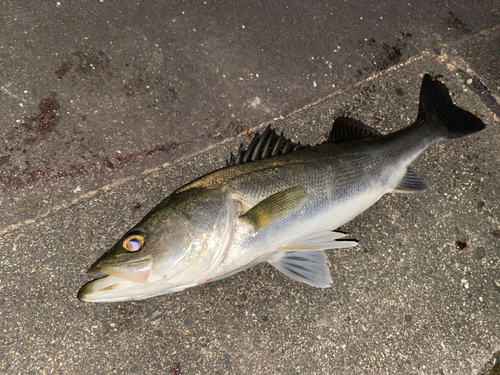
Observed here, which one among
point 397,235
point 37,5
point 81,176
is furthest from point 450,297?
point 37,5

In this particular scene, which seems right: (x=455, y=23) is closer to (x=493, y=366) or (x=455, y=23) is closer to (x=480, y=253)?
(x=480, y=253)

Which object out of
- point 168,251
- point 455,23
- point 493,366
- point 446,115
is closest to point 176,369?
point 168,251

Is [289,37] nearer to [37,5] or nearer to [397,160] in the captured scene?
[397,160]

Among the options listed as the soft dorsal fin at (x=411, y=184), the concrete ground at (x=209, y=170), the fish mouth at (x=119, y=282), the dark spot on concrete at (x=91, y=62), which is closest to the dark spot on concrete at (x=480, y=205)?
the concrete ground at (x=209, y=170)

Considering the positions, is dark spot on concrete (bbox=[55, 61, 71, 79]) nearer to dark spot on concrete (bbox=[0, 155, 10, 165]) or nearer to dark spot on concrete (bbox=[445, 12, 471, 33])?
dark spot on concrete (bbox=[0, 155, 10, 165])

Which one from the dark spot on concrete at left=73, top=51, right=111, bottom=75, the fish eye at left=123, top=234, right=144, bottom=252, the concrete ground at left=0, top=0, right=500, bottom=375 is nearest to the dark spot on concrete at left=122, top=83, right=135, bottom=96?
the concrete ground at left=0, top=0, right=500, bottom=375

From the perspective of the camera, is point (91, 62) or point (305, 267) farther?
point (91, 62)

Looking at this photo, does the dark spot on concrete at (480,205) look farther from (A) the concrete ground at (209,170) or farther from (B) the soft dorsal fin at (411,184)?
(B) the soft dorsal fin at (411,184)
